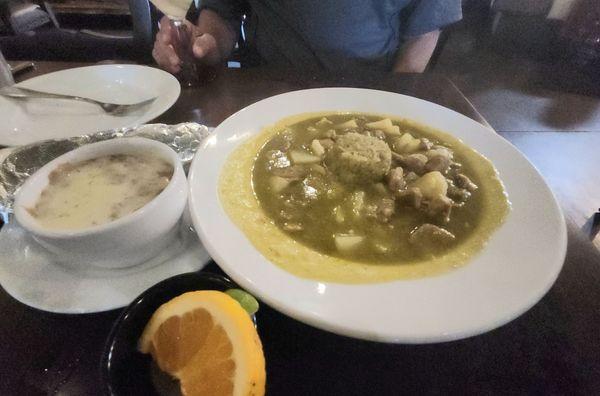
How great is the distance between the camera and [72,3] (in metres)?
5.16

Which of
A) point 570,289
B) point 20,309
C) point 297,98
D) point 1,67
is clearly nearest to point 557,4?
point 297,98

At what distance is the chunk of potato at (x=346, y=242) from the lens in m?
Answer: 1.27

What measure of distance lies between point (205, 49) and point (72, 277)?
1676 mm

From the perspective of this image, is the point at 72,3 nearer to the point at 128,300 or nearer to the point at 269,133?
the point at 269,133

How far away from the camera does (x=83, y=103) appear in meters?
1.93

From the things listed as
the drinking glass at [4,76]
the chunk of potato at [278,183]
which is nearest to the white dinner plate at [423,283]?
the chunk of potato at [278,183]

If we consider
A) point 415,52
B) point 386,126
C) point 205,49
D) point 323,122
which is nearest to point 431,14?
point 415,52

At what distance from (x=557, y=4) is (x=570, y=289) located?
18.6 ft

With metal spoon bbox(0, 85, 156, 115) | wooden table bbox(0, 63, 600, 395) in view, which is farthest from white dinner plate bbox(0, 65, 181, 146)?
wooden table bbox(0, 63, 600, 395)

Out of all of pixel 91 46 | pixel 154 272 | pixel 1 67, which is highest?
pixel 154 272

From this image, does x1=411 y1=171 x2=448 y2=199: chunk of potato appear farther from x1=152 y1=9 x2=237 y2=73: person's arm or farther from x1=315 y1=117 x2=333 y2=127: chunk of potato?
x1=152 y1=9 x2=237 y2=73: person's arm

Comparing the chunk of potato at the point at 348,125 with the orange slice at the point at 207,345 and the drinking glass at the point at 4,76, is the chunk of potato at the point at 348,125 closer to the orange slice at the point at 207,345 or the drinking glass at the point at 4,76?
the orange slice at the point at 207,345

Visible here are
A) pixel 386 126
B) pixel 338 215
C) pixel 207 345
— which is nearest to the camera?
pixel 207 345

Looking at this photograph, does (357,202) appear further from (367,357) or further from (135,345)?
(135,345)
